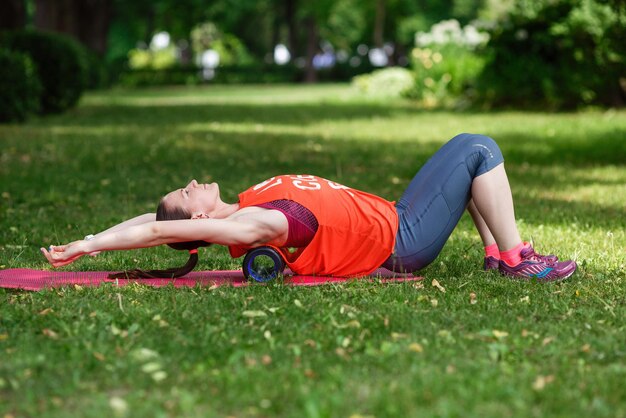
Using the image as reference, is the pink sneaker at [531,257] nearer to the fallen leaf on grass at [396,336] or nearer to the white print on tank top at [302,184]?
the white print on tank top at [302,184]

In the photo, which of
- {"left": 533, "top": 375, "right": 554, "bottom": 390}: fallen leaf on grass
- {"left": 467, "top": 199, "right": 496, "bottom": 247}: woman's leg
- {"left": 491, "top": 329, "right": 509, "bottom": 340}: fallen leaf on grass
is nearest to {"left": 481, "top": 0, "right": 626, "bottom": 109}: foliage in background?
{"left": 467, "top": 199, "right": 496, "bottom": 247}: woman's leg

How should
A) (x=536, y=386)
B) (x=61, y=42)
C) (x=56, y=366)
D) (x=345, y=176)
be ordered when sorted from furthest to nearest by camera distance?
(x=61, y=42) < (x=345, y=176) < (x=56, y=366) < (x=536, y=386)

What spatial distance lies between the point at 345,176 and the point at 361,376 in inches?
259

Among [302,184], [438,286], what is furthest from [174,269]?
[438,286]

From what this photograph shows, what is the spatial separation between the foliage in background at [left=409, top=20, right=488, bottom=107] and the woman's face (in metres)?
17.3

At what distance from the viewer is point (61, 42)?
2042cm

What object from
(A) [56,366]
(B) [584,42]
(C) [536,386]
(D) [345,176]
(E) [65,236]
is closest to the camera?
(C) [536,386]

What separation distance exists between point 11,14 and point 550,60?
12.6m

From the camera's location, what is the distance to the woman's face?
16.0 feet

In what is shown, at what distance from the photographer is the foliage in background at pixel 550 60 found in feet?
61.4

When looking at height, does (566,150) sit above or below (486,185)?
below

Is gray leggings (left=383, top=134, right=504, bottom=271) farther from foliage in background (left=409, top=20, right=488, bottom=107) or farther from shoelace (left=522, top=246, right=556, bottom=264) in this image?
foliage in background (left=409, top=20, right=488, bottom=107)

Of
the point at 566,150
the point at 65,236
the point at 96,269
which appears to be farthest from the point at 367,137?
the point at 96,269

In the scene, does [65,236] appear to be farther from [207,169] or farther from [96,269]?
[207,169]
